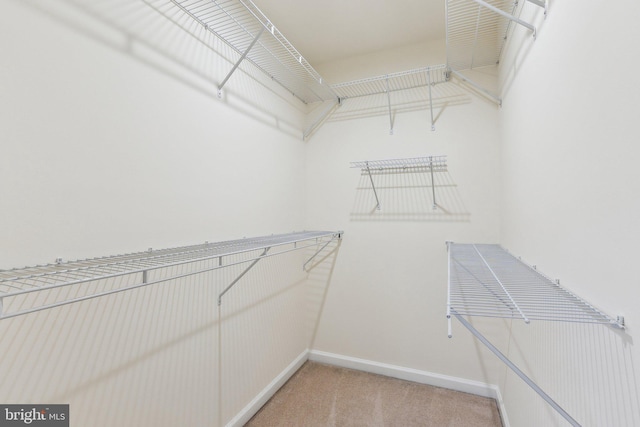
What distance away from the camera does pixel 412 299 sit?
222cm

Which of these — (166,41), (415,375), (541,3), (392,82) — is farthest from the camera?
(392,82)

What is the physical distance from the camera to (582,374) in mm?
773

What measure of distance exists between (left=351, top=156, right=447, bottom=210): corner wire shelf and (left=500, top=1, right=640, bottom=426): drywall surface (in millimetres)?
814

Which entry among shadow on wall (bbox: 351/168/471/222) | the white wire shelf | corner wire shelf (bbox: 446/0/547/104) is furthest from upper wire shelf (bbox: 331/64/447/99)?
the white wire shelf

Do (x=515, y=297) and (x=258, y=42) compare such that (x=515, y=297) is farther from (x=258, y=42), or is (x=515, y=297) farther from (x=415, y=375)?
(x=258, y=42)

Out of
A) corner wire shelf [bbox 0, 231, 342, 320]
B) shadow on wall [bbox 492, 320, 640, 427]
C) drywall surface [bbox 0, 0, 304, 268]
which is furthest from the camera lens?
drywall surface [bbox 0, 0, 304, 268]

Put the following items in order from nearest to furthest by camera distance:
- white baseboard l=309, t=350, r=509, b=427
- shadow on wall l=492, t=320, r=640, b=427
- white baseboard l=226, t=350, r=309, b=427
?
shadow on wall l=492, t=320, r=640, b=427
white baseboard l=226, t=350, r=309, b=427
white baseboard l=309, t=350, r=509, b=427

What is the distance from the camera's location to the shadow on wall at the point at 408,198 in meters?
2.14

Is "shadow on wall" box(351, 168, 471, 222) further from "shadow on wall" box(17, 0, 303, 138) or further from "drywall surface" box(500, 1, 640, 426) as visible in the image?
"shadow on wall" box(17, 0, 303, 138)

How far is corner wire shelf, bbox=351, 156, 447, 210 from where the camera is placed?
2143 millimetres

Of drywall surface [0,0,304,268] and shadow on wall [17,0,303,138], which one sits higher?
shadow on wall [17,0,303,138]

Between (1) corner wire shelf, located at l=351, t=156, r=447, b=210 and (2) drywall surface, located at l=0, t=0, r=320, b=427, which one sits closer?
(2) drywall surface, located at l=0, t=0, r=320, b=427

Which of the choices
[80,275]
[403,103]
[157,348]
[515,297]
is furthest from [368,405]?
[403,103]

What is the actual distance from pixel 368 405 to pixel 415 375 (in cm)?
49
